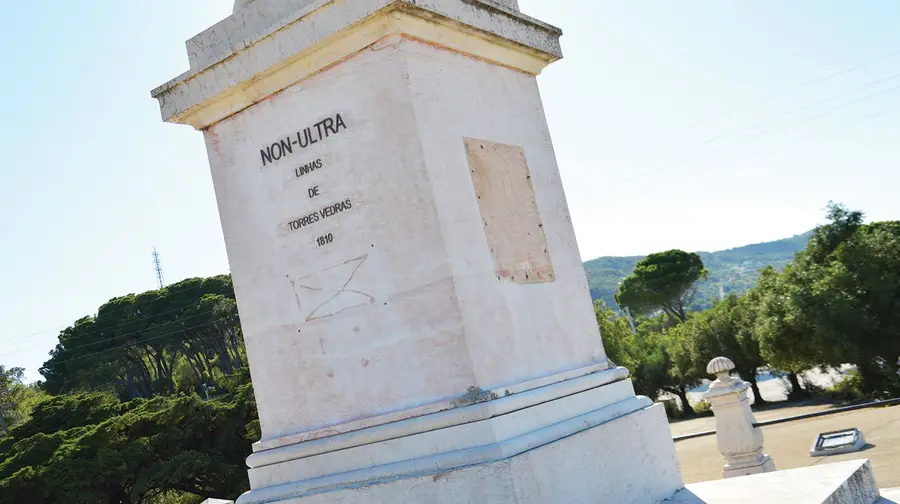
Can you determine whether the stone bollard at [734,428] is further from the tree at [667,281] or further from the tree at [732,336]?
the tree at [667,281]

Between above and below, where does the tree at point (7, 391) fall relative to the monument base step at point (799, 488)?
above

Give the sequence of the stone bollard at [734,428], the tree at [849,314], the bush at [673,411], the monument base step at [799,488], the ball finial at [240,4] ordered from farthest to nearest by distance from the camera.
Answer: the bush at [673,411] → the tree at [849,314] → the stone bollard at [734,428] → the ball finial at [240,4] → the monument base step at [799,488]

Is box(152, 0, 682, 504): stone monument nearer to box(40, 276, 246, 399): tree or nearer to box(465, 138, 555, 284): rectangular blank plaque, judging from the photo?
box(465, 138, 555, 284): rectangular blank plaque

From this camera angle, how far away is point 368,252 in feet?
11.6

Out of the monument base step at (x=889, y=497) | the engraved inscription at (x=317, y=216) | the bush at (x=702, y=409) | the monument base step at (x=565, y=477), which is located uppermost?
the engraved inscription at (x=317, y=216)

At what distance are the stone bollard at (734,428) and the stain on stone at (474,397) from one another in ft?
25.5

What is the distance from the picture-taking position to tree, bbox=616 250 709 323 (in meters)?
73.8

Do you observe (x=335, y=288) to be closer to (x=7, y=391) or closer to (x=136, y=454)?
(x=136, y=454)

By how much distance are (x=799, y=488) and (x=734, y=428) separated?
7248 millimetres

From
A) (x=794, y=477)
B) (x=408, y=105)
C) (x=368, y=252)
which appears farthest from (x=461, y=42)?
(x=794, y=477)

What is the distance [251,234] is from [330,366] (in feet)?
2.60

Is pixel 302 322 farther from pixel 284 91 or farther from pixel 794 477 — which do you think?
pixel 794 477

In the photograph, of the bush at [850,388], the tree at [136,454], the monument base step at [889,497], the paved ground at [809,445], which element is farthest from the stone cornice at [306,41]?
the bush at [850,388]

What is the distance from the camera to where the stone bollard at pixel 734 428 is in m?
10.5
